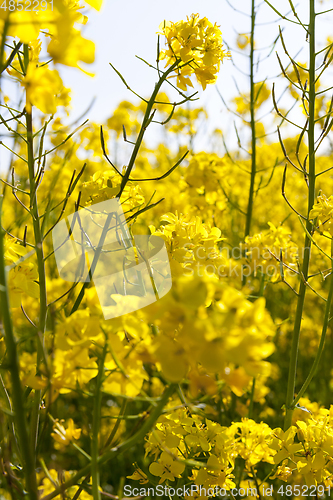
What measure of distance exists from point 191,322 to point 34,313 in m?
1.94

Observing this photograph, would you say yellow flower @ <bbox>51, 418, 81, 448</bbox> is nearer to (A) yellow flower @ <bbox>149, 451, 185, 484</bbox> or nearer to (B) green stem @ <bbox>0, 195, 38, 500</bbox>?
(B) green stem @ <bbox>0, 195, 38, 500</bbox>

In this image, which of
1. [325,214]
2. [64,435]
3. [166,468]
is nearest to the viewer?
[64,435]

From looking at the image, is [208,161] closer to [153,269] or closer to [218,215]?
[218,215]

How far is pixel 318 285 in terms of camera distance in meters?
3.43

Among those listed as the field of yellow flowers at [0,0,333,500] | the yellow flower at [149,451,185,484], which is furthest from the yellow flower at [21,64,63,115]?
the yellow flower at [149,451,185,484]

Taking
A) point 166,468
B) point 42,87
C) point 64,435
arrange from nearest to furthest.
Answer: point 42,87 < point 64,435 < point 166,468

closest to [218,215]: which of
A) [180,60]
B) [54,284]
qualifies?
[54,284]

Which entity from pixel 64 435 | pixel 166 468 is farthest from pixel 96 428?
pixel 166 468

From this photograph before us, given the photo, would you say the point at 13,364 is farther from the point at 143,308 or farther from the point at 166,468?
the point at 166,468

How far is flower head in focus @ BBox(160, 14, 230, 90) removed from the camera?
3.47 ft

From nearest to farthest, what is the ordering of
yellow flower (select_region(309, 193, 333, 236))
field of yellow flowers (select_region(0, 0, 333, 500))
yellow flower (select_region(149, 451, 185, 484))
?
field of yellow flowers (select_region(0, 0, 333, 500))
yellow flower (select_region(149, 451, 185, 484))
yellow flower (select_region(309, 193, 333, 236))

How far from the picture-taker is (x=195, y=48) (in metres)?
1.07

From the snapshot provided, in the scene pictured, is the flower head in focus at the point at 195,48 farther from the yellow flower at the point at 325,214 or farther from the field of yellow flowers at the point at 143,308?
the yellow flower at the point at 325,214

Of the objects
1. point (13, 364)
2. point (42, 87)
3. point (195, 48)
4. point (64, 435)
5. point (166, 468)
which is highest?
point (195, 48)
